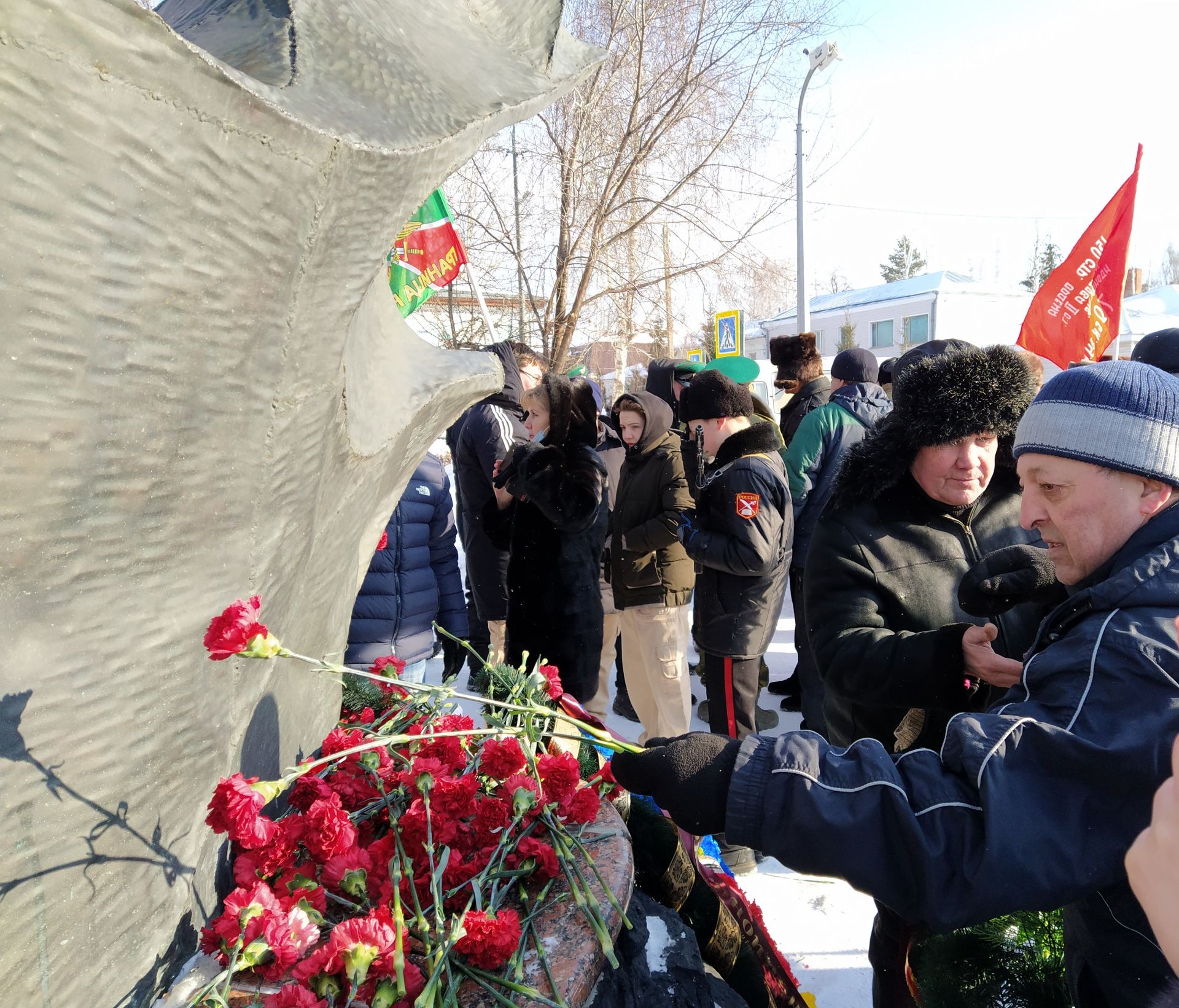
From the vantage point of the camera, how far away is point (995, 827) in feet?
3.73

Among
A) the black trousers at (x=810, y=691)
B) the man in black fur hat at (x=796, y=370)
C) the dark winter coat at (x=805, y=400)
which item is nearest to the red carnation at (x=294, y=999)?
the black trousers at (x=810, y=691)

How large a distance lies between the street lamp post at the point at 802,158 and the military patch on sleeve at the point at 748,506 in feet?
20.2

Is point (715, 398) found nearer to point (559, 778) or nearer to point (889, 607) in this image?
point (889, 607)

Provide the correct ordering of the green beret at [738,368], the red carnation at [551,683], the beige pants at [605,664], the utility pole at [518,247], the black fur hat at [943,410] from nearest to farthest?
the red carnation at [551,683] → the black fur hat at [943,410] → the beige pants at [605,664] → the green beret at [738,368] → the utility pole at [518,247]

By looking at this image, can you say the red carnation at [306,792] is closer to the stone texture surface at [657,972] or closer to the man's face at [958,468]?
the stone texture surface at [657,972]

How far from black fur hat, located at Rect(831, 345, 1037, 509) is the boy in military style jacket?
4.02 feet

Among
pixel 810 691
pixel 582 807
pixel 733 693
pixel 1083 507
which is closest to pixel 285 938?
pixel 582 807

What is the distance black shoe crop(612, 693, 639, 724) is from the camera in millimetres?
4836

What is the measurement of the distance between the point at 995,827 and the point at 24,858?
118cm

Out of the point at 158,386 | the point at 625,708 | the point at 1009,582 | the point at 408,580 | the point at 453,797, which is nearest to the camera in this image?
the point at 158,386

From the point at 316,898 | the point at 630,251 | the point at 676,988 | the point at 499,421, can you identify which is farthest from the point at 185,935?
the point at 630,251

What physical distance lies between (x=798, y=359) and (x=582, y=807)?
456 centimetres

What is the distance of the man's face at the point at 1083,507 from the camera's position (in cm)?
144

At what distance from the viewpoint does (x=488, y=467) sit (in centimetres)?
428
